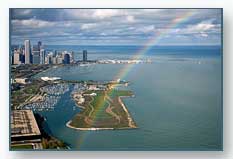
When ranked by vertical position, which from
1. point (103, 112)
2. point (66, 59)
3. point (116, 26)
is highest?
point (116, 26)

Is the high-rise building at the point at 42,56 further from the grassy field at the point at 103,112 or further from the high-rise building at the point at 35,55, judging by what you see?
the grassy field at the point at 103,112

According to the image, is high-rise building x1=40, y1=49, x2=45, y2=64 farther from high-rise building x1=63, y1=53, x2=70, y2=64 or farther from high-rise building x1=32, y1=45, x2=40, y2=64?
high-rise building x1=63, y1=53, x2=70, y2=64

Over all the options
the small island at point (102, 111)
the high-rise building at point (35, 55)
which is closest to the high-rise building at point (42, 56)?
the high-rise building at point (35, 55)

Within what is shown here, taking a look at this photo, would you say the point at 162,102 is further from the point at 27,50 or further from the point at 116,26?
the point at 27,50

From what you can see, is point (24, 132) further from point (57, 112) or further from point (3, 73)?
point (3, 73)

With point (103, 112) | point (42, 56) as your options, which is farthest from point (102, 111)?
point (42, 56)
